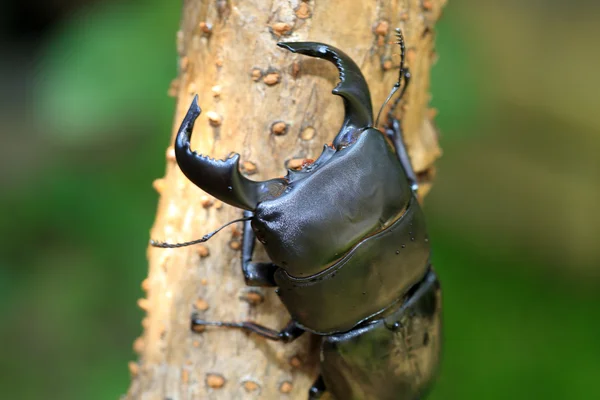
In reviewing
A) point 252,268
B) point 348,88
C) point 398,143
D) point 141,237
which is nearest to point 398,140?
point 398,143

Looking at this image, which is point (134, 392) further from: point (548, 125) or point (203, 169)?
point (548, 125)

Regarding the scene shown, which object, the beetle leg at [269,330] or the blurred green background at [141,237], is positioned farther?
the blurred green background at [141,237]

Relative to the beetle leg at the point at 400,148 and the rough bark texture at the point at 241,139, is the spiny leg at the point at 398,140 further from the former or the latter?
the rough bark texture at the point at 241,139

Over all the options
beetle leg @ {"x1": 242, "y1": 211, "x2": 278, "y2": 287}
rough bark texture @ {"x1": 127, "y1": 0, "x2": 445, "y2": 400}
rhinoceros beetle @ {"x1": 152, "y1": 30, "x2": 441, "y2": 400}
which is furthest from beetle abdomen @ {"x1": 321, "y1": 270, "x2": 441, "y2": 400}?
beetle leg @ {"x1": 242, "y1": 211, "x2": 278, "y2": 287}

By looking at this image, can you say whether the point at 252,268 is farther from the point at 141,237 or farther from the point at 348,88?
Answer: the point at 141,237

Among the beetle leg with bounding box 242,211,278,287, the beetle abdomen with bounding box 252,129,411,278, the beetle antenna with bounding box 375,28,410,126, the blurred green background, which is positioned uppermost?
the beetle antenna with bounding box 375,28,410,126

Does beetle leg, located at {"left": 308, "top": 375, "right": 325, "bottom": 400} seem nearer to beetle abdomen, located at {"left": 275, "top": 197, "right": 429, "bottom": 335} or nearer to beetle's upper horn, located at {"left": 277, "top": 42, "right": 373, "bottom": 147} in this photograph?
beetle abdomen, located at {"left": 275, "top": 197, "right": 429, "bottom": 335}

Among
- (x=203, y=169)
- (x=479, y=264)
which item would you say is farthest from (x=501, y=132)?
(x=203, y=169)

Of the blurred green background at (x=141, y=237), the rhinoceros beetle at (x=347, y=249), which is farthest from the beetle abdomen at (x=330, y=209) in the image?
the blurred green background at (x=141, y=237)
